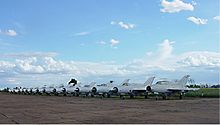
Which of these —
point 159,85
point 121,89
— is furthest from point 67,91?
point 159,85

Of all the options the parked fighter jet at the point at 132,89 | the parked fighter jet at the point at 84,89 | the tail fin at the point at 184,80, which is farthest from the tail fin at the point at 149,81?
the parked fighter jet at the point at 84,89

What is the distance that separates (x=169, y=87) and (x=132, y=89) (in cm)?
649

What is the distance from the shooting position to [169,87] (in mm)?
51969

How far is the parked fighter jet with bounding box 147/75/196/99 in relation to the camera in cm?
5134

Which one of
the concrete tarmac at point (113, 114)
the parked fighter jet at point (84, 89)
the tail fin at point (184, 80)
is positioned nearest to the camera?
the concrete tarmac at point (113, 114)

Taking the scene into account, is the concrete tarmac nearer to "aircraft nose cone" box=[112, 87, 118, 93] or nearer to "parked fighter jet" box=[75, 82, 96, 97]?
"aircraft nose cone" box=[112, 87, 118, 93]

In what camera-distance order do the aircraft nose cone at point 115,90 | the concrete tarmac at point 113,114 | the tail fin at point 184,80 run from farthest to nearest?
the aircraft nose cone at point 115,90, the tail fin at point 184,80, the concrete tarmac at point 113,114

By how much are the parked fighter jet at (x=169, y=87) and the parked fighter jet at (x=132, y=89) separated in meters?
1.36

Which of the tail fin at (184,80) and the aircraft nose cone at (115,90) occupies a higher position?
the tail fin at (184,80)

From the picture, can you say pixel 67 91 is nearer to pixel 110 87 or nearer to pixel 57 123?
pixel 110 87

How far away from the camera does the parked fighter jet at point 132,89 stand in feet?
181

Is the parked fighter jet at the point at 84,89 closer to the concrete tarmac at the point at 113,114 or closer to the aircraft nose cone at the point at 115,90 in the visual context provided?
the aircraft nose cone at the point at 115,90

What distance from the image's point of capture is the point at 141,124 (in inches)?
610

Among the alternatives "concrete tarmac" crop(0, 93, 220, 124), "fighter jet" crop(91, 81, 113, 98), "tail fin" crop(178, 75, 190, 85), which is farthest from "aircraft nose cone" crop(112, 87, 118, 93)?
"concrete tarmac" crop(0, 93, 220, 124)
